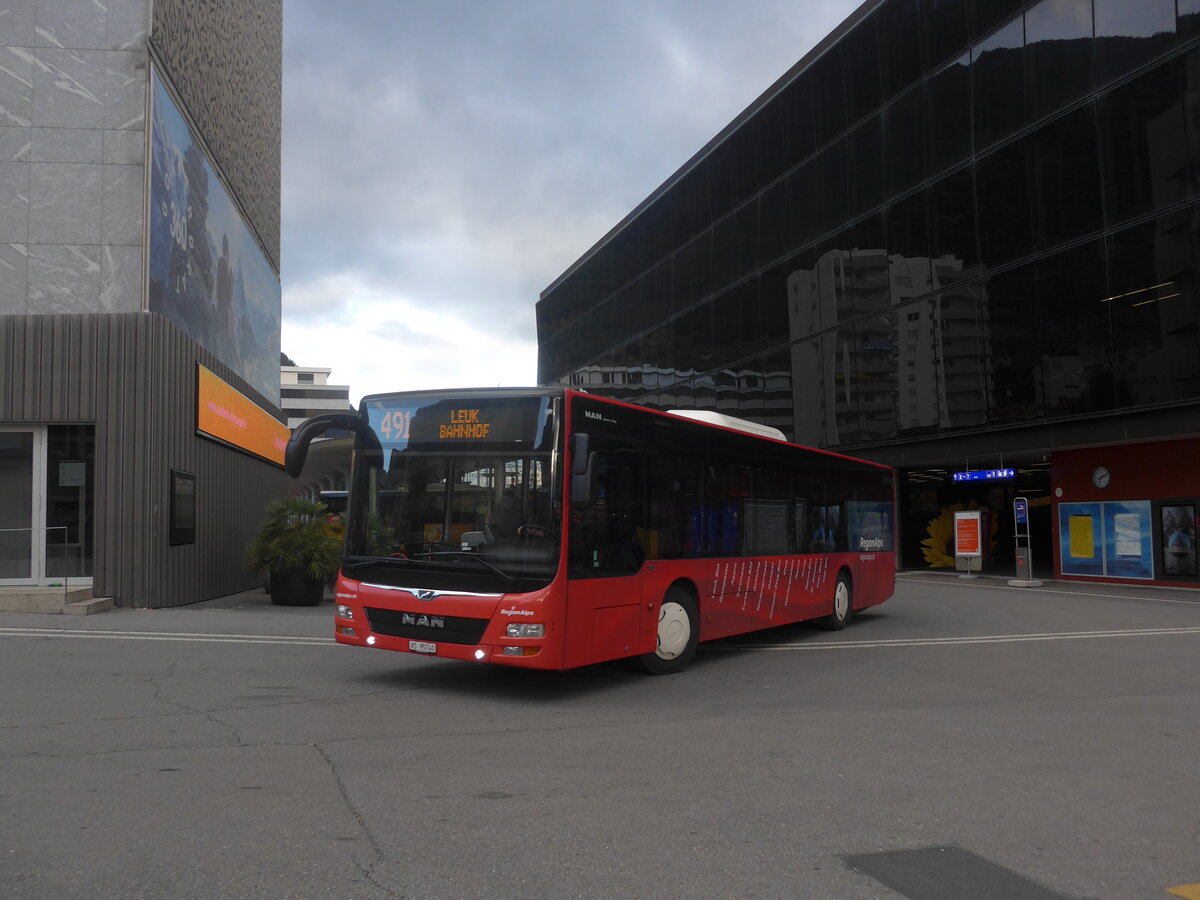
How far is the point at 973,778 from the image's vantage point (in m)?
6.13

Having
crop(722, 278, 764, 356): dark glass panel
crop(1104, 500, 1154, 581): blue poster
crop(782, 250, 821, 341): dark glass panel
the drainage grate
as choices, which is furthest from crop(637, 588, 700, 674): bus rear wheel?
crop(722, 278, 764, 356): dark glass panel

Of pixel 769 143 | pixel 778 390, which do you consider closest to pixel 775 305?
pixel 778 390

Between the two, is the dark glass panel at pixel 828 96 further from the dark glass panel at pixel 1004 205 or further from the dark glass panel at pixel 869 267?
the dark glass panel at pixel 1004 205

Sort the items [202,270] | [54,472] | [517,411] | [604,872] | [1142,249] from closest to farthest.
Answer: [604,872]
[517,411]
[54,472]
[202,270]
[1142,249]

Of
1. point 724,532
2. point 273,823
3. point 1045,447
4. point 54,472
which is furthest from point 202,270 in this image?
point 1045,447

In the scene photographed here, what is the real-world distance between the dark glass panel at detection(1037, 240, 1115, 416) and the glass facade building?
0.05 metres

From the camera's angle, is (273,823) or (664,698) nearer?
(273,823)

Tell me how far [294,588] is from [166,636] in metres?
5.89

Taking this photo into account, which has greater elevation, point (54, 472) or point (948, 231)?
point (948, 231)

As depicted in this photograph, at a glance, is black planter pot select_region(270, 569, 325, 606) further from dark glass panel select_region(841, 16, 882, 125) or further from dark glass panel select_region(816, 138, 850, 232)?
dark glass panel select_region(841, 16, 882, 125)

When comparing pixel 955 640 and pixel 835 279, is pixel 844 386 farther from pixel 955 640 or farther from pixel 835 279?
pixel 955 640

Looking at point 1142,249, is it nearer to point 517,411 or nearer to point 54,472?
point 517,411

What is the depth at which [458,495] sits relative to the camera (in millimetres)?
8719

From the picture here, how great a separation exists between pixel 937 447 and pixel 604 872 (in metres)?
27.7
